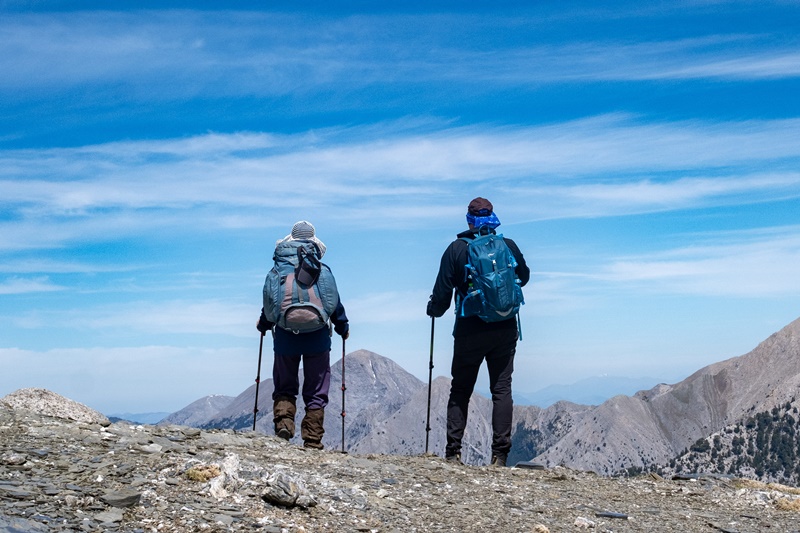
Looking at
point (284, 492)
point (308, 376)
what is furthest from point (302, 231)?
point (284, 492)

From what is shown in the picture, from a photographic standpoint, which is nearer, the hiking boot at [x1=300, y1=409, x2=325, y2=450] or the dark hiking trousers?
the dark hiking trousers

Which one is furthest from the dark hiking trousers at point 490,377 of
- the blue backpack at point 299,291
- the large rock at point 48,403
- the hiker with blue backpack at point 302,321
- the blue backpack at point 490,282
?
the large rock at point 48,403

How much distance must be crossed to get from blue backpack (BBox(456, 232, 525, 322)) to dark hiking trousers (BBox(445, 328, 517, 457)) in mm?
442

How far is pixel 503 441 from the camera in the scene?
14.2 metres

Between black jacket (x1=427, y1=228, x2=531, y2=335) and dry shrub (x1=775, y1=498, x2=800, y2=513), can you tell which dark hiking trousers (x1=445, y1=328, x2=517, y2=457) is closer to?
black jacket (x1=427, y1=228, x2=531, y2=335)

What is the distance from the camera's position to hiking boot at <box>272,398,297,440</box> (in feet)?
46.3

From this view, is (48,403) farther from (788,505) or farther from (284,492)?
(788,505)

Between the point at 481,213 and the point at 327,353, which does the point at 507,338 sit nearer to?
the point at 481,213

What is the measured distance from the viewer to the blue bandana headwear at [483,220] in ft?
46.4

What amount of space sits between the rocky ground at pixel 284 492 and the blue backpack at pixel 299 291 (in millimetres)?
2121

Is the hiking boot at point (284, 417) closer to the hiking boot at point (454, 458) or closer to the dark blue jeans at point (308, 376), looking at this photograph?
the dark blue jeans at point (308, 376)

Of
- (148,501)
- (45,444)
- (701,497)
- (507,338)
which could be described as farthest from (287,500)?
(701,497)

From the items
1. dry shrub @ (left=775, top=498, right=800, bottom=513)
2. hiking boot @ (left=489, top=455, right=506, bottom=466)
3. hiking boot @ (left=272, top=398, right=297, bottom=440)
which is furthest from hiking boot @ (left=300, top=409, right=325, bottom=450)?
dry shrub @ (left=775, top=498, right=800, bottom=513)

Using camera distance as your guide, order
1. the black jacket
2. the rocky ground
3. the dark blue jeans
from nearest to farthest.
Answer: the rocky ground, the black jacket, the dark blue jeans
